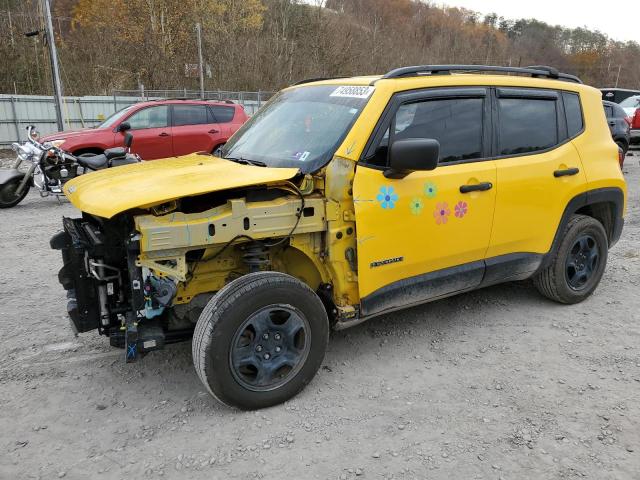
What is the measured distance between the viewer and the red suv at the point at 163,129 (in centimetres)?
1023

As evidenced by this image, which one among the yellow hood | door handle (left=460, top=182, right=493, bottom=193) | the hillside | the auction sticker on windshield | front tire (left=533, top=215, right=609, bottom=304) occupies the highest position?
the hillside

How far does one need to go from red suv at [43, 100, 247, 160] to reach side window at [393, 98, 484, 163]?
8083mm

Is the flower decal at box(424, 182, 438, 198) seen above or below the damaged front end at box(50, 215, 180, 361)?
above

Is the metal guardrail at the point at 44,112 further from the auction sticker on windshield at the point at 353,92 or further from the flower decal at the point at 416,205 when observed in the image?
the flower decal at the point at 416,205

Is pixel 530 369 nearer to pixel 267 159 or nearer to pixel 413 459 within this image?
pixel 413 459

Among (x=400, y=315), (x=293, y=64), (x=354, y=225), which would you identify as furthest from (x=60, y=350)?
(x=293, y=64)

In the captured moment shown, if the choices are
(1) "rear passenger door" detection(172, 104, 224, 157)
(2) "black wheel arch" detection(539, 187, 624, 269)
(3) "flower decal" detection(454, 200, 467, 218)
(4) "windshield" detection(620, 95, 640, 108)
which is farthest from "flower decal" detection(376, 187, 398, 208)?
(4) "windshield" detection(620, 95, 640, 108)

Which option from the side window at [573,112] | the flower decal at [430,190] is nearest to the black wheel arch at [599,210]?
the side window at [573,112]

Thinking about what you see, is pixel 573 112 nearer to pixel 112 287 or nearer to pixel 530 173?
pixel 530 173

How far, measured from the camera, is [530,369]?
12.1 ft

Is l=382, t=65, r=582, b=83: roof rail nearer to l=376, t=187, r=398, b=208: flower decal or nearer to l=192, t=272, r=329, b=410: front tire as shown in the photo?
l=376, t=187, r=398, b=208: flower decal

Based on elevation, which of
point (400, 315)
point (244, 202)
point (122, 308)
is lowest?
point (400, 315)

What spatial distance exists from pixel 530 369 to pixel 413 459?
137cm

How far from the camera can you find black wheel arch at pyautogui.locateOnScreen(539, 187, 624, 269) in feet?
14.4
